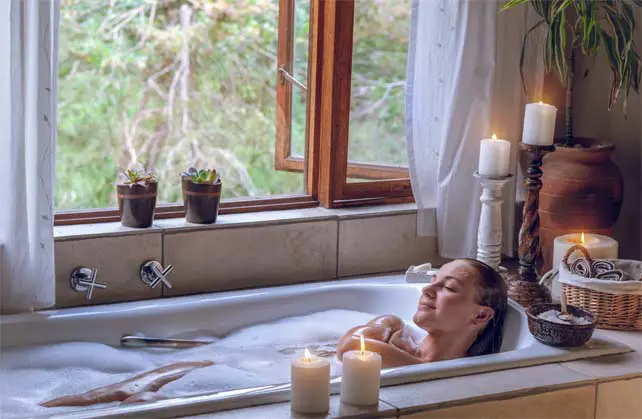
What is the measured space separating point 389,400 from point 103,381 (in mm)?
740

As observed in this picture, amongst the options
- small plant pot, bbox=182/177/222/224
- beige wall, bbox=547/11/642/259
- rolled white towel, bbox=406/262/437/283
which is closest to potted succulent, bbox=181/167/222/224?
small plant pot, bbox=182/177/222/224

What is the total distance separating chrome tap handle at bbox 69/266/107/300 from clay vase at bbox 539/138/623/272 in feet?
4.55

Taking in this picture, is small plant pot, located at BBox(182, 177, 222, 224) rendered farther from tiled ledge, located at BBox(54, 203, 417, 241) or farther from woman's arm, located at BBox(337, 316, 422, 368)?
woman's arm, located at BBox(337, 316, 422, 368)

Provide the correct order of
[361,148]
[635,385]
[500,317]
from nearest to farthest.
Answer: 1. [635,385]
2. [500,317]
3. [361,148]

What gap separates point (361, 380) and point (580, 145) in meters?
1.50

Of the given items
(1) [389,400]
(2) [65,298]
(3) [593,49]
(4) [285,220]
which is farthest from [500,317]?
(2) [65,298]

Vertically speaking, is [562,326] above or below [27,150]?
below

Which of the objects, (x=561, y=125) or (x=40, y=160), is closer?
(x=40, y=160)

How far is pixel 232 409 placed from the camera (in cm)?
197

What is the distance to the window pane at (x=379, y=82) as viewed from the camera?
3.05 m

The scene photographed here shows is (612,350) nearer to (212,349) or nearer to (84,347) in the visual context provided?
(212,349)

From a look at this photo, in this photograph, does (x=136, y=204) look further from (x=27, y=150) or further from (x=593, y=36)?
(x=593, y=36)

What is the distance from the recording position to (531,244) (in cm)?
285

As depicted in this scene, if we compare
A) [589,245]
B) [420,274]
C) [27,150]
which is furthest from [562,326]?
[27,150]
